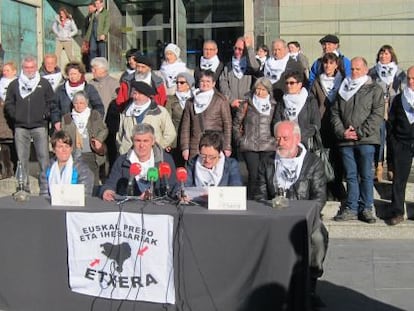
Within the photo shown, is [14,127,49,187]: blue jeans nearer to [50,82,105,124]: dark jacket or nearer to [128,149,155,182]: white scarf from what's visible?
[50,82,105,124]: dark jacket

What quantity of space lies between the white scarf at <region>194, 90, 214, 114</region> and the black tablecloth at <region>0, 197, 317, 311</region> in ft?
9.33

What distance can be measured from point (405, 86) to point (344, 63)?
90cm

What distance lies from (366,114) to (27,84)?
14.1ft

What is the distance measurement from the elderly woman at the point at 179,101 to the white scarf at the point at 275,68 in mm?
989

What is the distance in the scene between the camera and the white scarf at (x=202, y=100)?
7961mm

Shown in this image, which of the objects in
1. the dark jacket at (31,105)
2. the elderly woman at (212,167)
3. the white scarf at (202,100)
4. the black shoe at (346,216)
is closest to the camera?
the elderly woman at (212,167)

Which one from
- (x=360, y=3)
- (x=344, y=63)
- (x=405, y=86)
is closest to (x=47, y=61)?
(x=344, y=63)

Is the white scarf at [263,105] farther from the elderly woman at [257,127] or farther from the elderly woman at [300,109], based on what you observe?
the elderly woman at [300,109]

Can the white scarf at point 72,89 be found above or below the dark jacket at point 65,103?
above

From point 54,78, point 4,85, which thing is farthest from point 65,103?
point 4,85

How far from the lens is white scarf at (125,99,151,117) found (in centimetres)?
770

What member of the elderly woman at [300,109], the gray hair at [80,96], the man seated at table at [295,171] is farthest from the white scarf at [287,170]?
the gray hair at [80,96]

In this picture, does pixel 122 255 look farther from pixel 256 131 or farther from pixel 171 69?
pixel 171 69

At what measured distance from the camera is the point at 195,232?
4.85m
